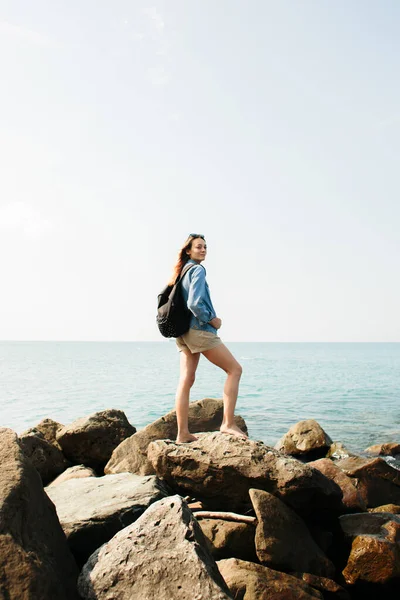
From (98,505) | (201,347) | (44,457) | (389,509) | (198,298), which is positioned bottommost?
(389,509)

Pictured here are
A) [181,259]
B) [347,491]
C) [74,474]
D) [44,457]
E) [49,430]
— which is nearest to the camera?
[181,259]

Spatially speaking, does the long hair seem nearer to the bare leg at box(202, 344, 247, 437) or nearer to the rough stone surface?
the bare leg at box(202, 344, 247, 437)

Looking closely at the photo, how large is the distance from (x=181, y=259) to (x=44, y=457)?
3.91 m

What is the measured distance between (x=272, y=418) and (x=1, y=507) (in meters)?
18.3

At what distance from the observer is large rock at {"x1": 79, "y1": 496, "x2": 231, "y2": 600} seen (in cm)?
321

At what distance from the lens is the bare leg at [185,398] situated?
5.91 m

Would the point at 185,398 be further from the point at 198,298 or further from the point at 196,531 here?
the point at 196,531

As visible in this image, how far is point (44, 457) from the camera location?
7.54m

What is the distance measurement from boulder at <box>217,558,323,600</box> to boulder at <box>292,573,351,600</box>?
161 millimetres

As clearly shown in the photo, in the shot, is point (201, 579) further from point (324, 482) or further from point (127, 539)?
point (324, 482)

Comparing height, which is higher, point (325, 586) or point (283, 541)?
point (283, 541)

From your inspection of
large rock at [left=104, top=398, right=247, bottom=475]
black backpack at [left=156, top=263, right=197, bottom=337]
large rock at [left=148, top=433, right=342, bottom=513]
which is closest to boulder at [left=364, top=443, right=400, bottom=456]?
large rock at [left=104, top=398, right=247, bottom=475]

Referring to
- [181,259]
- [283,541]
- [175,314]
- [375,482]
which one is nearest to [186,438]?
[175,314]

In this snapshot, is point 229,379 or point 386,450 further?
point 386,450
